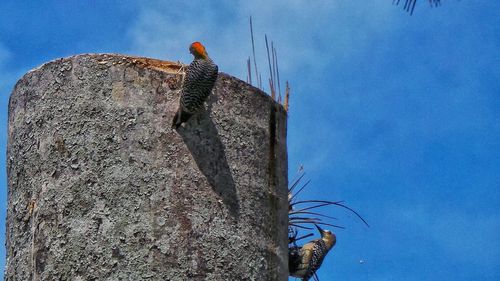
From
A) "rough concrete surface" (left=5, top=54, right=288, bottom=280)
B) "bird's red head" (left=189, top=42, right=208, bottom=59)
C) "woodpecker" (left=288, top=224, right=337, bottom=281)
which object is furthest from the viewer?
"woodpecker" (left=288, top=224, right=337, bottom=281)

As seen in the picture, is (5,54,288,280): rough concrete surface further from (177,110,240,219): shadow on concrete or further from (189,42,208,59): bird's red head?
(189,42,208,59): bird's red head

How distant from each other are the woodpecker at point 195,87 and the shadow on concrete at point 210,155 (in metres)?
0.06

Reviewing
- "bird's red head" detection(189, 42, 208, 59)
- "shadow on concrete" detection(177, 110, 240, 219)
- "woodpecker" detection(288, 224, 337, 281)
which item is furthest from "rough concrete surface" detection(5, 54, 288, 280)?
"woodpecker" detection(288, 224, 337, 281)

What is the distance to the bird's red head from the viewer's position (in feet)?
19.4

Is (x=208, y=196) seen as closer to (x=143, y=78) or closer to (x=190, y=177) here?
(x=190, y=177)

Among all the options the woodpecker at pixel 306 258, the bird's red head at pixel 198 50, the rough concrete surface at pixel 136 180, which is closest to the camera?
the rough concrete surface at pixel 136 180

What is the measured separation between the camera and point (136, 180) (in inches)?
220

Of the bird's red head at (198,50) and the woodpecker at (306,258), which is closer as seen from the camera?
the bird's red head at (198,50)

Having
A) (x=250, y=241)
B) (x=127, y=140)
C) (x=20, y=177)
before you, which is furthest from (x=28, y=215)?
(x=250, y=241)

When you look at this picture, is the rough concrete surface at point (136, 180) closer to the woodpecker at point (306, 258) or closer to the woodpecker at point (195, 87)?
the woodpecker at point (195, 87)

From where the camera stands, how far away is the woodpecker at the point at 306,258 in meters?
6.47

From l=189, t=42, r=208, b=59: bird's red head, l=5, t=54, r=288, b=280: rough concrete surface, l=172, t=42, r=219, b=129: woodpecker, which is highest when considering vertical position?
l=189, t=42, r=208, b=59: bird's red head

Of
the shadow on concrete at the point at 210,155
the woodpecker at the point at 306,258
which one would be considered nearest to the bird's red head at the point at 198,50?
the shadow on concrete at the point at 210,155

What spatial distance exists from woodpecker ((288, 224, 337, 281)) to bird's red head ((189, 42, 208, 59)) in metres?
1.19
